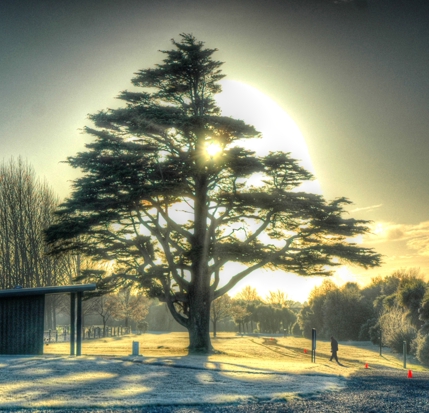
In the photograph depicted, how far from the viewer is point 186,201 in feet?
96.9

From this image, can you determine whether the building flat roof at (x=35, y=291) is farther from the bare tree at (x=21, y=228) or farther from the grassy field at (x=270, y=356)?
the bare tree at (x=21, y=228)

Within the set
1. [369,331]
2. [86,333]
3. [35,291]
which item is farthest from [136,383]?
[86,333]

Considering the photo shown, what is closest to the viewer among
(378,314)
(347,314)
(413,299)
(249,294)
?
(413,299)

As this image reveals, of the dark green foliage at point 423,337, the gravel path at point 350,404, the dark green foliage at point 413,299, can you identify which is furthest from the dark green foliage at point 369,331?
the gravel path at point 350,404

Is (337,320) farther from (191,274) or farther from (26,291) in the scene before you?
(26,291)

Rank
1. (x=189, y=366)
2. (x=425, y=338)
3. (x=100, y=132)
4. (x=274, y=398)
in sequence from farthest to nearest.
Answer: (x=425, y=338), (x=100, y=132), (x=189, y=366), (x=274, y=398)

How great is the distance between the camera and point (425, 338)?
34188 mm

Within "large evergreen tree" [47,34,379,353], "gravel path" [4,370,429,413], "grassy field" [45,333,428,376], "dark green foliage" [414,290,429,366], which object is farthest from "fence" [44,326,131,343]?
"gravel path" [4,370,429,413]

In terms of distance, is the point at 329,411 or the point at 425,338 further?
the point at 425,338

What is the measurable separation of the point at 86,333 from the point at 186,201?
103ft

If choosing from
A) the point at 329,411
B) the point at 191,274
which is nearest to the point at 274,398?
the point at 329,411

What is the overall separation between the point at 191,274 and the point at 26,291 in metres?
8.75

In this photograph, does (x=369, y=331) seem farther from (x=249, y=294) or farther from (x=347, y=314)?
(x=249, y=294)

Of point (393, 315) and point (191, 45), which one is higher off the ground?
point (191, 45)
